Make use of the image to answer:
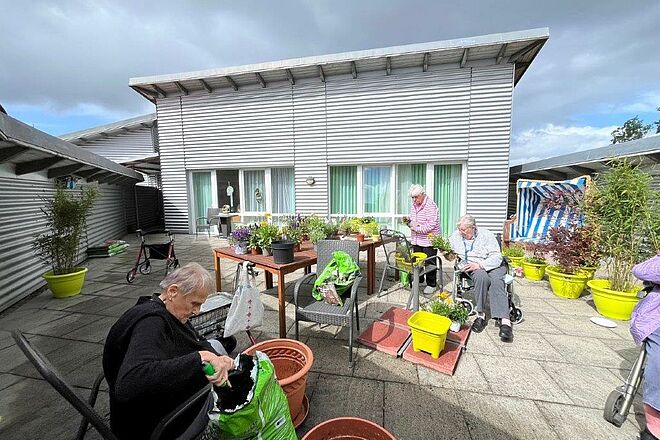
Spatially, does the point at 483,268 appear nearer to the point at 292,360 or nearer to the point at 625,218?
the point at 625,218

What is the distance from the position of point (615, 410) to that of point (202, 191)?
9745mm

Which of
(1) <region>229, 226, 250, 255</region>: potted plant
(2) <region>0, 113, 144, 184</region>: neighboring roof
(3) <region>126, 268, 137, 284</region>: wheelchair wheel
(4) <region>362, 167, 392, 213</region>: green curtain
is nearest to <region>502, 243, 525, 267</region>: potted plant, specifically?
(4) <region>362, 167, 392, 213</region>: green curtain

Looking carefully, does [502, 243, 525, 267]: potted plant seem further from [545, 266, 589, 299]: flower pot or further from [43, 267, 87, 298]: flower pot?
[43, 267, 87, 298]: flower pot

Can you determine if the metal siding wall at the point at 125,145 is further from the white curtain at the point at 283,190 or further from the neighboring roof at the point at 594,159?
→ the neighboring roof at the point at 594,159

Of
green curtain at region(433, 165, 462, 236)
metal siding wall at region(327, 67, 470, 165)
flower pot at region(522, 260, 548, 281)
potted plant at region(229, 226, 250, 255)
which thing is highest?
metal siding wall at region(327, 67, 470, 165)

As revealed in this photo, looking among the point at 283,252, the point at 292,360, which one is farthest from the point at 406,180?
the point at 292,360

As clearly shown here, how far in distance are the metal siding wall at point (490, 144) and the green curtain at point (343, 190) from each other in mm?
2991

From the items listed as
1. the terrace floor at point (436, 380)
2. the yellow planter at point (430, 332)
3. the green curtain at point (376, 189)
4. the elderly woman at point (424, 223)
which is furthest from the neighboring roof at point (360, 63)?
the yellow planter at point (430, 332)

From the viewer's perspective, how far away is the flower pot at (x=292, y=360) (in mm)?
1703

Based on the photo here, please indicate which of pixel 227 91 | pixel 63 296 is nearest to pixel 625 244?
pixel 63 296

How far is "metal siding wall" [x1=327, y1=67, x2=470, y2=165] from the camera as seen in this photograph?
679cm

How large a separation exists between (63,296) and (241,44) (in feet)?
27.0

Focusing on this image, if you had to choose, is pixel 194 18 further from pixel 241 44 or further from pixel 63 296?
pixel 63 296

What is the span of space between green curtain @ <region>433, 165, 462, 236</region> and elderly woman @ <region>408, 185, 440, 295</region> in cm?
324
